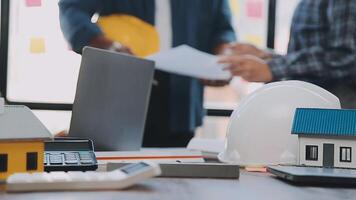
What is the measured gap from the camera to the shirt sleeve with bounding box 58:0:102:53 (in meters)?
2.19

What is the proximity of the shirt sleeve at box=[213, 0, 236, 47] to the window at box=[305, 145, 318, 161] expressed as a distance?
58.5 inches

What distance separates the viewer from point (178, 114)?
230cm

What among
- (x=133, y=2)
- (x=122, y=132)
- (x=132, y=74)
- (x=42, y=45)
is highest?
(x=133, y=2)

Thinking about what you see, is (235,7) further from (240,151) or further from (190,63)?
(240,151)

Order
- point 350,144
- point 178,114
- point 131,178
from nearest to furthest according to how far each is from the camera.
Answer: point 131,178, point 350,144, point 178,114

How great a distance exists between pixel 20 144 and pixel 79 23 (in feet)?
5.23

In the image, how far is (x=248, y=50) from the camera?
2311 millimetres

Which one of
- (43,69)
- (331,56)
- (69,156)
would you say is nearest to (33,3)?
(43,69)

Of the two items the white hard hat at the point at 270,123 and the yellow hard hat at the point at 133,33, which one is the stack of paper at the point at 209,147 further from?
the yellow hard hat at the point at 133,33

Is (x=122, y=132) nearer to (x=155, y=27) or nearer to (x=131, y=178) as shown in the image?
(x=131, y=178)

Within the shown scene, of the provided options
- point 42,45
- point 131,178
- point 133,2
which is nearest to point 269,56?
point 133,2

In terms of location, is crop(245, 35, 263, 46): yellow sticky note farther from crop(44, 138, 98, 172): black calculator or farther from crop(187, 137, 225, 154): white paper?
crop(44, 138, 98, 172): black calculator

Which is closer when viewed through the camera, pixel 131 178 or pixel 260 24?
pixel 131 178

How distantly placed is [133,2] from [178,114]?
53cm
